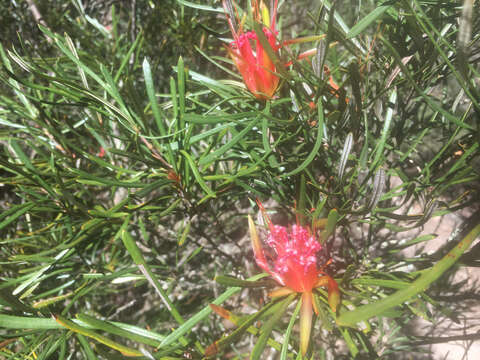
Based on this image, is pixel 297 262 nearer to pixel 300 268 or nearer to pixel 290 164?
pixel 300 268

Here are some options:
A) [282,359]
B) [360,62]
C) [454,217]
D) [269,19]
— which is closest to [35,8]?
[269,19]

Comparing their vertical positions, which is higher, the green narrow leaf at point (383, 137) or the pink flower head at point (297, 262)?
the green narrow leaf at point (383, 137)

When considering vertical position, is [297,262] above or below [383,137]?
below

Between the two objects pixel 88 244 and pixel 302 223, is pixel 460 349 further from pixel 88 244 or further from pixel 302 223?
pixel 88 244

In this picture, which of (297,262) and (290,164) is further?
(290,164)

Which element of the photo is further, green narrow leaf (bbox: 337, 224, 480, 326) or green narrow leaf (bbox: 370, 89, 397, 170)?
green narrow leaf (bbox: 370, 89, 397, 170)

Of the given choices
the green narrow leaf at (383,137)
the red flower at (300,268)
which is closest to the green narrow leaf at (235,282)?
the red flower at (300,268)

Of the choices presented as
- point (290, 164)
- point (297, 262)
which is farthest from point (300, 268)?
point (290, 164)

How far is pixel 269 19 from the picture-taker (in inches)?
17.3

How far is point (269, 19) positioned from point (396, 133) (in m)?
0.25

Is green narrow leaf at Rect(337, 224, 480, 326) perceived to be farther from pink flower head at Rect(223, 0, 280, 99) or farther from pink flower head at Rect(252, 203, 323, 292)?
pink flower head at Rect(223, 0, 280, 99)

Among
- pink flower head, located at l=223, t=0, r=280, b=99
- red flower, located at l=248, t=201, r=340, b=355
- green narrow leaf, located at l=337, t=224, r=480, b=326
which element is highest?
pink flower head, located at l=223, t=0, r=280, b=99

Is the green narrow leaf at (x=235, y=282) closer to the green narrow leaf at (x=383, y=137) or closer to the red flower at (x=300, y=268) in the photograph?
the red flower at (x=300, y=268)

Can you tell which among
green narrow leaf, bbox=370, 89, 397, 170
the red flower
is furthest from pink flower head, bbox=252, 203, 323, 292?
green narrow leaf, bbox=370, 89, 397, 170
